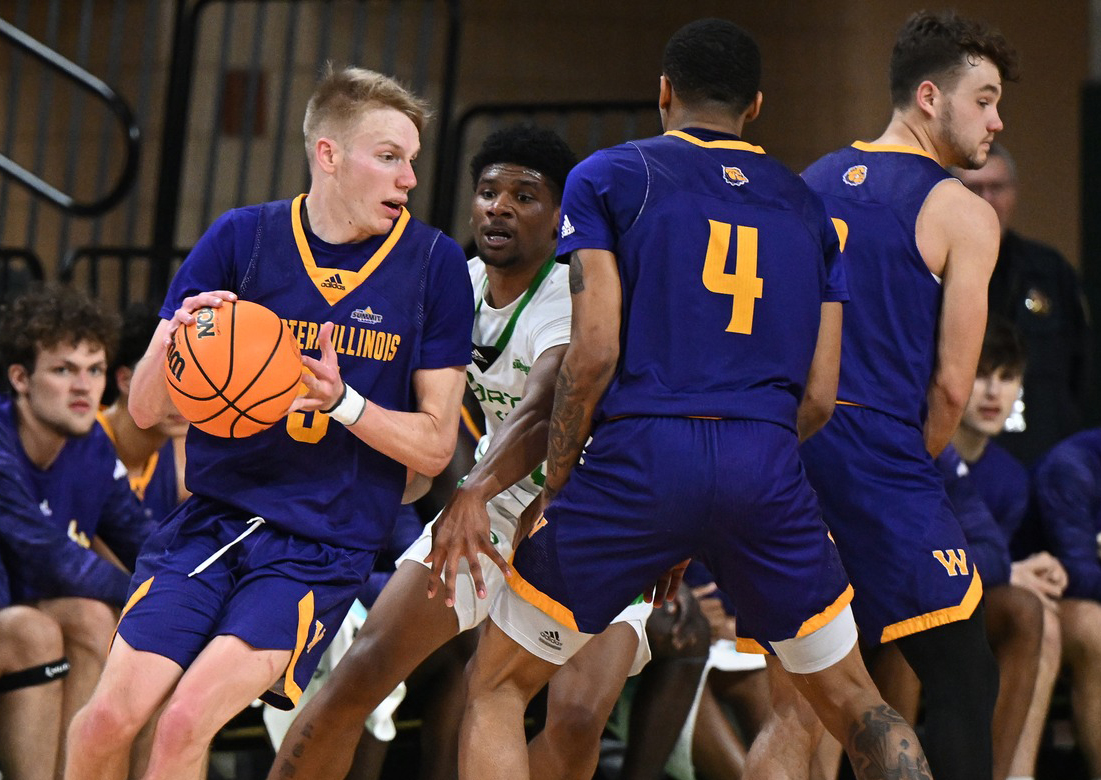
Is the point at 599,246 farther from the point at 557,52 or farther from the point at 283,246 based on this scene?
the point at 557,52

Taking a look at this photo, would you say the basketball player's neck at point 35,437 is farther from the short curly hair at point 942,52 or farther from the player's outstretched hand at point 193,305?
the short curly hair at point 942,52

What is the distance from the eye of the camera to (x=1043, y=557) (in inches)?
226

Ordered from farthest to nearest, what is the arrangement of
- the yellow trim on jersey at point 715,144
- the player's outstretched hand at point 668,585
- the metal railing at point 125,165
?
1. the metal railing at point 125,165
2. the player's outstretched hand at point 668,585
3. the yellow trim on jersey at point 715,144

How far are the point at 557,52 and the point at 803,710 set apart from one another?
18.0 ft

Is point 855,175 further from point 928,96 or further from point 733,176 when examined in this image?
point 733,176

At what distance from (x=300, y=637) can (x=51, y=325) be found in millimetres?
2082

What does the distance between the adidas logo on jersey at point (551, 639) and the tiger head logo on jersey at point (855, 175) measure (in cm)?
143

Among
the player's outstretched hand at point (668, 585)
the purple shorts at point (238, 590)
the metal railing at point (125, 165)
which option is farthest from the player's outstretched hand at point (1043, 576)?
the metal railing at point (125, 165)

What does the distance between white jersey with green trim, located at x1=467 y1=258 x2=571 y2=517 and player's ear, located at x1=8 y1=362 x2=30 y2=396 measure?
64.4 inches

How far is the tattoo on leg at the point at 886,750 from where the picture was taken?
336 cm

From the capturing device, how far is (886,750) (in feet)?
11.0

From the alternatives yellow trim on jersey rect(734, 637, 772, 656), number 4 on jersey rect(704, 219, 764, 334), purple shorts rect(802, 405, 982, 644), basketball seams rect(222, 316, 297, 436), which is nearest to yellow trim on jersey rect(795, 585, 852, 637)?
yellow trim on jersey rect(734, 637, 772, 656)

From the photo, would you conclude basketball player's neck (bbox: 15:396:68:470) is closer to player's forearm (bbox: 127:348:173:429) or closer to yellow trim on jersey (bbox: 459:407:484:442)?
yellow trim on jersey (bbox: 459:407:484:442)

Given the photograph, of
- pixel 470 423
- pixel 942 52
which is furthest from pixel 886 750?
pixel 470 423
